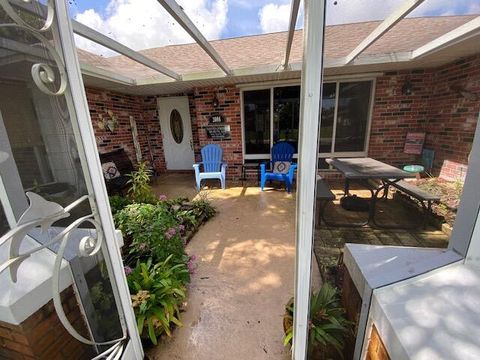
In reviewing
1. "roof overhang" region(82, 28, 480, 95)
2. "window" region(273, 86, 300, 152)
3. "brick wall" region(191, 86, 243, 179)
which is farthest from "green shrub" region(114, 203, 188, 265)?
"window" region(273, 86, 300, 152)

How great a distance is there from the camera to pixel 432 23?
1.98 m

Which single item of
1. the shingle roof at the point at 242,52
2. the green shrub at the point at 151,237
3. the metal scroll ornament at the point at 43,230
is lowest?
the green shrub at the point at 151,237

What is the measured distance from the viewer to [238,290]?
74.5 inches

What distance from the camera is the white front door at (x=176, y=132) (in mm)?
5805

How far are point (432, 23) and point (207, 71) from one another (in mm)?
3015

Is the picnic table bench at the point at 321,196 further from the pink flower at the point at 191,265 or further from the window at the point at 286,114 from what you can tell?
the window at the point at 286,114

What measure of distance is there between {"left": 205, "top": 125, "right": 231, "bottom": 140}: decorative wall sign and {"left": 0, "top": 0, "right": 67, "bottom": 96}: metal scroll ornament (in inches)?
168

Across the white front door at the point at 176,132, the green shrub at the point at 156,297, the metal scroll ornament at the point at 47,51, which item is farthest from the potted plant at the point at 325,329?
the white front door at the point at 176,132

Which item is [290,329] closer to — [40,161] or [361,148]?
[40,161]

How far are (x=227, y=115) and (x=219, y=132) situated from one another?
44 centimetres

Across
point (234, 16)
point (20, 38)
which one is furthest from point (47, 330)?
point (234, 16)

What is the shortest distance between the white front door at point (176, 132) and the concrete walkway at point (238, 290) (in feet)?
10.7

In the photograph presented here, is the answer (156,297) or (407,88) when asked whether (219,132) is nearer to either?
(407,88)

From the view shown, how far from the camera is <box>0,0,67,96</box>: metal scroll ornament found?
61cm
